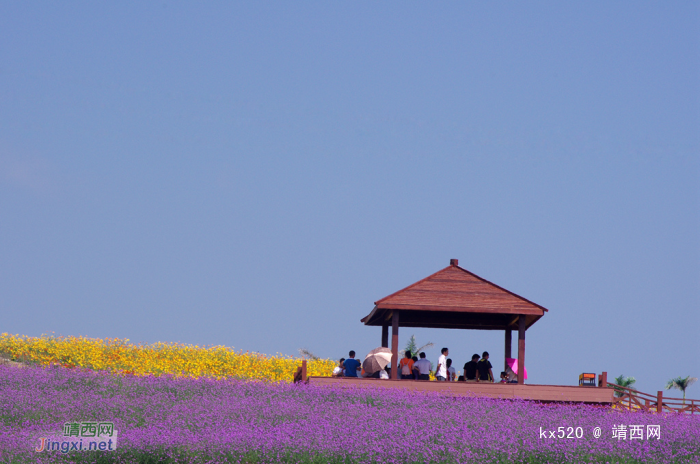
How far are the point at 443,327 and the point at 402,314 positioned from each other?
195 centimetres

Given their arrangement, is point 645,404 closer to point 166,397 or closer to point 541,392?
point 541,392

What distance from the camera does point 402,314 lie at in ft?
76.4

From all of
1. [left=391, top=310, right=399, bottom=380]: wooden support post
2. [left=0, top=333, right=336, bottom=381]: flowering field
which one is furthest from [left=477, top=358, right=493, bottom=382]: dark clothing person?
[left=0, top=333, right=336, bottom=381]: flowering field

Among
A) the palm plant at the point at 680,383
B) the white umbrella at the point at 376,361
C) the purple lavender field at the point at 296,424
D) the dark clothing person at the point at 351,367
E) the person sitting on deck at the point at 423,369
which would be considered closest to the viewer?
the purple lavender field at the point at 296,424

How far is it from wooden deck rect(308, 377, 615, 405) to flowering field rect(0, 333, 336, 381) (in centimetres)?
520

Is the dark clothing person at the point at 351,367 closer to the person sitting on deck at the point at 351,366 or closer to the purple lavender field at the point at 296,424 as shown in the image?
the person sitting on deck at the point at 351,366

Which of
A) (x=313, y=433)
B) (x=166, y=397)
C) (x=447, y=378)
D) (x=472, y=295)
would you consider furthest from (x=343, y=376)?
(x=313, y=433)

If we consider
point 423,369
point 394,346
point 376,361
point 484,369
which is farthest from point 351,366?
point 484,369

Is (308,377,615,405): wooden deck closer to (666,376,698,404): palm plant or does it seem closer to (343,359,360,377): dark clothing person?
(343,359,360,377): dark clothing person

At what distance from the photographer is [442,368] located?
19.9 m

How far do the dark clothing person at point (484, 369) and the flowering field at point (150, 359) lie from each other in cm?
680

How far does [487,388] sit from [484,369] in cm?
124

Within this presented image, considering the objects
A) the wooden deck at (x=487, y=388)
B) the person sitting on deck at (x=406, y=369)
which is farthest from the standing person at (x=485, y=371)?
the person sitting on deck at (x=406, y=369)

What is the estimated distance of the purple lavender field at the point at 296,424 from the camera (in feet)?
34.3
